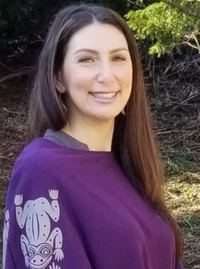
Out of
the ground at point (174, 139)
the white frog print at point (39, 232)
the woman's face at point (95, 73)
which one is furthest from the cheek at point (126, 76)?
the ground at point (174, 139)

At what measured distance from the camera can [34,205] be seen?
7.17 ft

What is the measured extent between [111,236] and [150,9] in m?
2.75

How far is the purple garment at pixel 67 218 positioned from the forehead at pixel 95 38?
1.06 ft

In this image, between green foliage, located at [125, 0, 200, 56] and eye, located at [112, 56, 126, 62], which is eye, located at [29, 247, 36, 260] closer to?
eye, located at [112, 56, 126, 62]

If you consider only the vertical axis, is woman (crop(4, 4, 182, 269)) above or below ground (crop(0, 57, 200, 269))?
above

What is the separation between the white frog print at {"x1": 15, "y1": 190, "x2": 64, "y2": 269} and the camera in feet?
7.16

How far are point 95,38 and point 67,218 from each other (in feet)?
1.89

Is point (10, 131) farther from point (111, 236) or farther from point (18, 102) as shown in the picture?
point (111, 236)

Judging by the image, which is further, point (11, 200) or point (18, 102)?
point (18, 102)

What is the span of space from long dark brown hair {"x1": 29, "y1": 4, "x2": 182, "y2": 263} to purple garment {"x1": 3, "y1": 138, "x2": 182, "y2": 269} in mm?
125

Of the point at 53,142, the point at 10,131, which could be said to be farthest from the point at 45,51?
the point at 10,131

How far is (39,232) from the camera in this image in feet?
7.17

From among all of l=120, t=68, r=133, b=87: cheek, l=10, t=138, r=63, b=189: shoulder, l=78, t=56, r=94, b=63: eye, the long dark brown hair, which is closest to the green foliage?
the long dark brown hair

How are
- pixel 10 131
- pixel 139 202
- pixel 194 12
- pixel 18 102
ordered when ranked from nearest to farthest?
1. pixel 139 202
2. pixel 194 12
3. pixel 10 131
4. pixel 18 102
